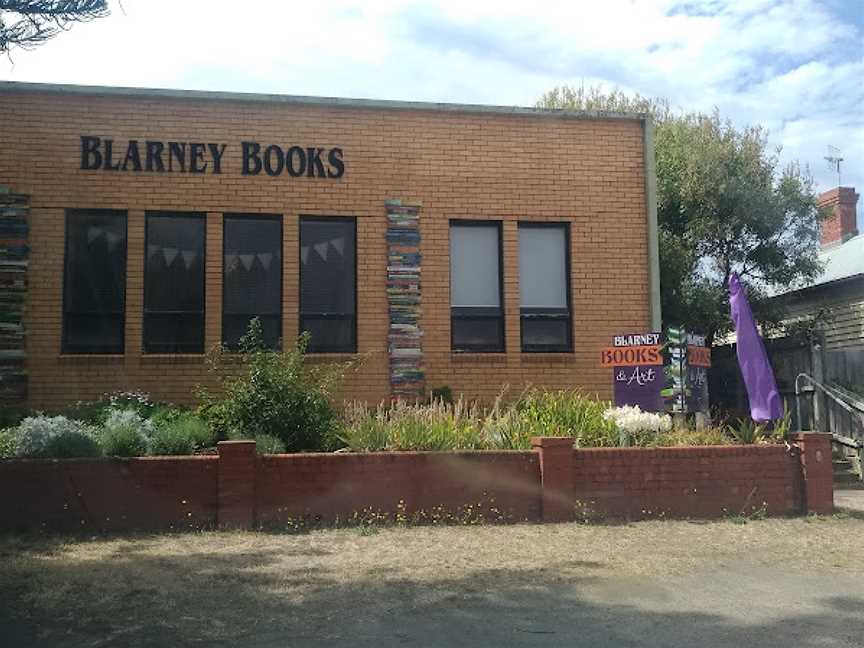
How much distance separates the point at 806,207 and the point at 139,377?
14.1 m

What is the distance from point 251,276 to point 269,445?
4.15 metres

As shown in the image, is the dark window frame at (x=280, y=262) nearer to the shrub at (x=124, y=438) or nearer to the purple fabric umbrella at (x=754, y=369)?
the shrub at (x=124, y=438)

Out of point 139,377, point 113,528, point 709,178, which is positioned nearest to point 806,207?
point 709,178

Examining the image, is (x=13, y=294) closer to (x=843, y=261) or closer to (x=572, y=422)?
(x=572, y=422)

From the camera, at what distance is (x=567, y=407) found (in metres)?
12.0

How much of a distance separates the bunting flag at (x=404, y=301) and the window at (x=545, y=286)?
1.74 metres

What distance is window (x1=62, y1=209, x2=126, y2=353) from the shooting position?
44.6 ft

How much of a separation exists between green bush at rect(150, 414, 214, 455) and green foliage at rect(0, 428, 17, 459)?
4.85 ft

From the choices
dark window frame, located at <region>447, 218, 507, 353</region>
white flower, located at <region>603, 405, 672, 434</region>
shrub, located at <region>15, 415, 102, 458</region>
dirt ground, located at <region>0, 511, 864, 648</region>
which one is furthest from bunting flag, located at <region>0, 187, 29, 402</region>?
white flower, located at <region>603, 405, 672, 434</region>

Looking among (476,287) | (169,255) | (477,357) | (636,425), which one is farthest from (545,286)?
(169,255)

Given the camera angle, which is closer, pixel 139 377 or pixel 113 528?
pixel 113 528

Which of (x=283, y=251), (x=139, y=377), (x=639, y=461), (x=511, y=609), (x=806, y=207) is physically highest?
(x=806, y=207)

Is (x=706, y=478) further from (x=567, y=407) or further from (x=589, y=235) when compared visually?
(x=589, y=235)

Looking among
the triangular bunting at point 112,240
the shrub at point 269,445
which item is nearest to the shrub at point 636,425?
the shrub at point 269,445
